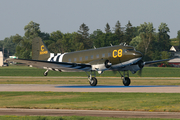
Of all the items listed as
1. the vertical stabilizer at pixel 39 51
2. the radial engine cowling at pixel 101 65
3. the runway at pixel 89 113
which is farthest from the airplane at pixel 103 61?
the runway at pixel 89 113

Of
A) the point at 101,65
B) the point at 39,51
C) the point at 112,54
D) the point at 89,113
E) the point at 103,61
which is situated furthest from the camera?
the point at 39,51

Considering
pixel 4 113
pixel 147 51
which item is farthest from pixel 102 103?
pixel 147 51

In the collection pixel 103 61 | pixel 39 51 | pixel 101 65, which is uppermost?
pixel 39 51

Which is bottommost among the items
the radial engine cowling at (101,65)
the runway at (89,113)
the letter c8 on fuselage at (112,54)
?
the runway at (89,113)

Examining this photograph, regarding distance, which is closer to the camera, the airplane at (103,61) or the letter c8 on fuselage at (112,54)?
the airplane at (103,61)

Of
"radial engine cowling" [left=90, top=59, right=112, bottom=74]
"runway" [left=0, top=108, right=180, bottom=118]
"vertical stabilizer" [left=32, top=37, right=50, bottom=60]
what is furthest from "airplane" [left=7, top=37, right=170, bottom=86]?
"runway" [left=0, top=108, right=180, bottom=118]

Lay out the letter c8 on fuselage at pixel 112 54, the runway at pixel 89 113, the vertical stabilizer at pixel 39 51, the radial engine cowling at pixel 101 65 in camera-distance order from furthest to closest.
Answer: the vertical stabilizer at pixel 39 51
the letter c8 on fuselage at pixel 112 54
the radial engine cowling at pixel 101 65
the runway at pixel 89 113

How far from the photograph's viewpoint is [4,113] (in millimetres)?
19344

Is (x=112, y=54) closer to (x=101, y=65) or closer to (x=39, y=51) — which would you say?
(x=101, y=65)

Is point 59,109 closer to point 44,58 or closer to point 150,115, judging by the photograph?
point 150,115

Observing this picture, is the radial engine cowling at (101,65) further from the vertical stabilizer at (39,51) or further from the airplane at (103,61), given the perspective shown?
the vertical stabilizer at (39,51)

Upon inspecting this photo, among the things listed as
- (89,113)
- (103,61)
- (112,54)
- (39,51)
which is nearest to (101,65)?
(103,61)

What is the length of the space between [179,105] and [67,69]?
21995mm

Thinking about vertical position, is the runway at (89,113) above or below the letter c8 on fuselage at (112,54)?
below
